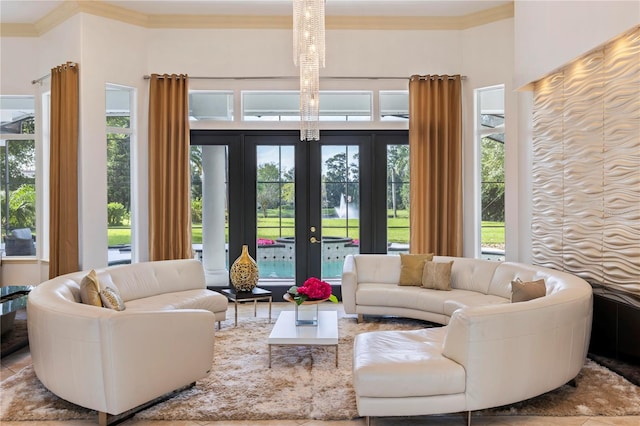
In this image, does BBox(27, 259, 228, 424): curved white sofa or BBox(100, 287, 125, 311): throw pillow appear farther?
BBox(100, 287, 125, 311): throw pillow

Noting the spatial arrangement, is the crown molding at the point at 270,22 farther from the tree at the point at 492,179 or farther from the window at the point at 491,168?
the tree at the point at 492,179

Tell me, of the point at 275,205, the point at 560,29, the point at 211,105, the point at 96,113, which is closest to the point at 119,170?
the point at 96,113

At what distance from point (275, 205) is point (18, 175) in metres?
3.66

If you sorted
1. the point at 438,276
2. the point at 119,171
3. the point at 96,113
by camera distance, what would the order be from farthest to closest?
the point at 119,171 → the point at 96,113 → the point at 438,276

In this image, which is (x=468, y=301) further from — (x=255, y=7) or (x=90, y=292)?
(x=255, y=7)

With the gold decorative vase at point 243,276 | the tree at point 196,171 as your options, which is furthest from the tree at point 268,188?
the gold decorative vase at point 243,276

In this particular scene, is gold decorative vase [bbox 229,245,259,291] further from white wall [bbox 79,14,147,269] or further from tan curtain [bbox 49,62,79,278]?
tan curtain [bbox 49,62,79,278]

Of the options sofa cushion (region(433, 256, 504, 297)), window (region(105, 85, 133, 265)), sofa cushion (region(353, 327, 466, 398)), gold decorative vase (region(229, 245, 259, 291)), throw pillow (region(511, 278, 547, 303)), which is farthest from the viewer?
window (region(105, 85, 133, 265))

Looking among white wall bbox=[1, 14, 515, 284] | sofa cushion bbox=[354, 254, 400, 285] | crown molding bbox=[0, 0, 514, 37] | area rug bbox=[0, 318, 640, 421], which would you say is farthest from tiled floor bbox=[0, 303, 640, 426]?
crown molding bbox=[0, 0, 514, 37]

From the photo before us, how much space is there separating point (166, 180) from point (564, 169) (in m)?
4.85

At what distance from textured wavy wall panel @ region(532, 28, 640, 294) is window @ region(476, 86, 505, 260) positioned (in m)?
0.87

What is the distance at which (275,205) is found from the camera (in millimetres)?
6938

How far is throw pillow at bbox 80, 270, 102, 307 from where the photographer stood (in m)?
3.98

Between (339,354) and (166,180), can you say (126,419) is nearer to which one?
(339,354)
